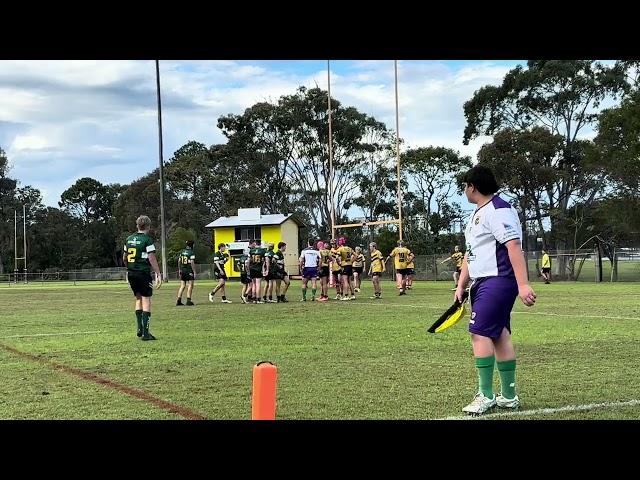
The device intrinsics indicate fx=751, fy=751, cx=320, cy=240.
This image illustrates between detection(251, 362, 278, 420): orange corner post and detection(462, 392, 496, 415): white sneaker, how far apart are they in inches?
71.0

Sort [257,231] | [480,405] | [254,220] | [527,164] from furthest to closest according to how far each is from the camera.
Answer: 1. [257,231]
2. [254,220]
3. [527,164]
4. [480,405]

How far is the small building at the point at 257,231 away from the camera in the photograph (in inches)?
2404

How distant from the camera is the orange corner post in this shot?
4.82m

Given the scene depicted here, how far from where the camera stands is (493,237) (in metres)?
6.09

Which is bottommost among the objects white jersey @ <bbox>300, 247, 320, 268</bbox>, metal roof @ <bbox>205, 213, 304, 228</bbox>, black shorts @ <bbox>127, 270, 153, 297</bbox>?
black shorts @ <bbox>127, 270, 153, 297</bbox>

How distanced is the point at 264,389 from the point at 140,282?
7.95 m

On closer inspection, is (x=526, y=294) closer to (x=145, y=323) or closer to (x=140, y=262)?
(x=145, y=323)

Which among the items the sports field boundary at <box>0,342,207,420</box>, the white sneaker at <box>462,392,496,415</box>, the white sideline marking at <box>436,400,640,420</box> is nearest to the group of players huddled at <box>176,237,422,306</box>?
the sports field boundary at <box>0,342,207,420</box>

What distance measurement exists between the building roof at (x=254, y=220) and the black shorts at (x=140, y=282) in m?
48.4

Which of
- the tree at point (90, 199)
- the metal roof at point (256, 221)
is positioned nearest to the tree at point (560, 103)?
the metal roof at point (256, 221)

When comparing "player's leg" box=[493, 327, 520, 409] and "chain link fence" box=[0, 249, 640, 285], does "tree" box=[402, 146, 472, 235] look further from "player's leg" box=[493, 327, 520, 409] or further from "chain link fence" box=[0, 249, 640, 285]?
"player's leg" box=[493, 327, 520, 409]

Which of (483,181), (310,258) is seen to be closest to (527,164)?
(310,258)
